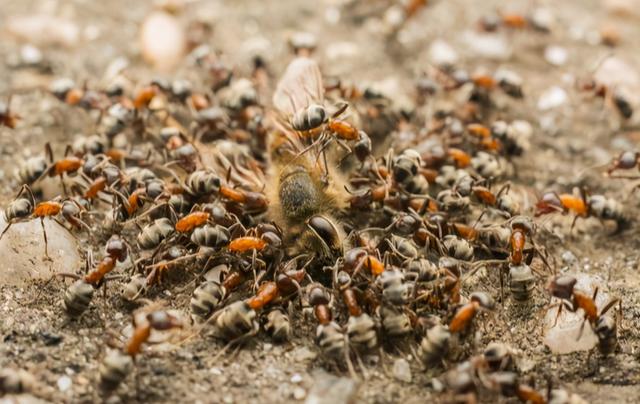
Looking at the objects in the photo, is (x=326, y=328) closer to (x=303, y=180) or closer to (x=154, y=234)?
(x=303, y=180)

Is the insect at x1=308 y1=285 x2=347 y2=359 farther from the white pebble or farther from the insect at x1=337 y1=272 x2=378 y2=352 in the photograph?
the white pebble

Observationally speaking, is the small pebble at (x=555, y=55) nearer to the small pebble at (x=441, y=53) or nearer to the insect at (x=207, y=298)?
the small pebble at (x=441, y=53)

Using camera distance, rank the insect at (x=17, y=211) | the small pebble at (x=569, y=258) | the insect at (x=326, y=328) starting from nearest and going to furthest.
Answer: the insect at (x=326, y=328)
the insect at (x=17, y=211)
the small pebble at (x=569, y=258)

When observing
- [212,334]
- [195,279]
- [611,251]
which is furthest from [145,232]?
[611,251]

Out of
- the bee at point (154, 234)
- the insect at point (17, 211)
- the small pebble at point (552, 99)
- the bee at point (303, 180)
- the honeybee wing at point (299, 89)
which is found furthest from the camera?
the small pebble at point (552, 99)

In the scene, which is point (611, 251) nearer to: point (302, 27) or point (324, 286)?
point (324, 286)

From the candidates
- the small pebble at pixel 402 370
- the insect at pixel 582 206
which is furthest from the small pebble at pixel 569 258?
the small pebble at pixel 402 370
